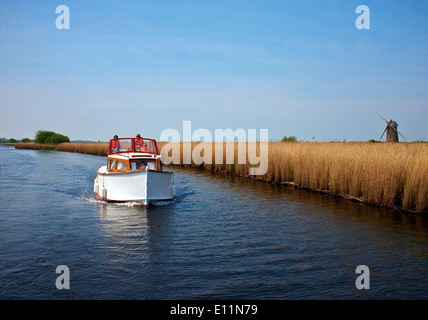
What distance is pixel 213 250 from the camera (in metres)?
9.54

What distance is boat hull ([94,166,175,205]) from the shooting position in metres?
15.5

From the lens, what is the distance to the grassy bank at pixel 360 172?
1345 cm

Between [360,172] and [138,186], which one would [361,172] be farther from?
[138,186]

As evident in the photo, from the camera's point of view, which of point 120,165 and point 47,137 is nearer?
point 120,165

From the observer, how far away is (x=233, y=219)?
43.5 feet

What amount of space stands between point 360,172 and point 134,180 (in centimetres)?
987

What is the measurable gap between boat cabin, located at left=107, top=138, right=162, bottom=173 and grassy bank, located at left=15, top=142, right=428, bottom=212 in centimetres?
821

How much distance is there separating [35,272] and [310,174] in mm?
14946

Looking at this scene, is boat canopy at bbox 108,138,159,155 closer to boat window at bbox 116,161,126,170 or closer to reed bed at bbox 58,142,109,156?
boat window at bbox 116,161,126,170

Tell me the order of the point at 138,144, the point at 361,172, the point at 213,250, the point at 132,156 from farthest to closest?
the point at 138,144, the point at 132,156, the point at 361,172, the point at 213,250

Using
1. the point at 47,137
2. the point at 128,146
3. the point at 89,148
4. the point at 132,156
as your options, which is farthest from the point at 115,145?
the point at 47,137

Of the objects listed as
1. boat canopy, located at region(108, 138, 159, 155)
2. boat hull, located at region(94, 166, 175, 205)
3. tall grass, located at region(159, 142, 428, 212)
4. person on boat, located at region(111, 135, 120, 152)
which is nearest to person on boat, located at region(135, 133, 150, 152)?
boat canopy, located at region(108, 138, 159, 155)

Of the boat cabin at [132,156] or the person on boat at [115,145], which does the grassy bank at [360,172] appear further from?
the person on boat at [115,145]
